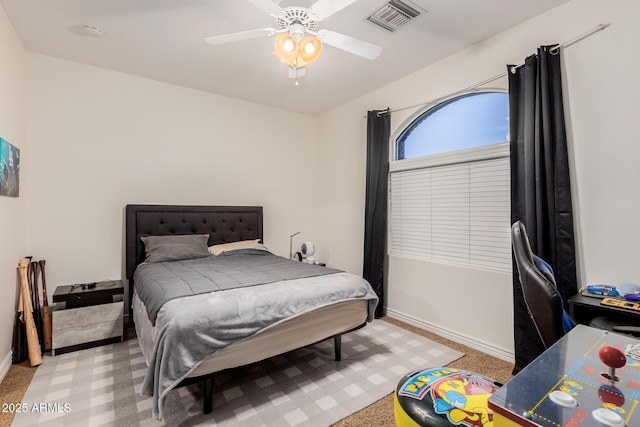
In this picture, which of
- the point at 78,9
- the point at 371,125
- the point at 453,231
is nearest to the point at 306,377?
the point at 453,231

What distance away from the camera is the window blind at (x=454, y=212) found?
2.59 metres

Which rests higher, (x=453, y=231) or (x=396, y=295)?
(x=453, y=231)

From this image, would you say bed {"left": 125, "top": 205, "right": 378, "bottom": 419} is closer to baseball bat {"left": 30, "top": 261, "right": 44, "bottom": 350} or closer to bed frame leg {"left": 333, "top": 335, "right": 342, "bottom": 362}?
bed frame leg {"left": 333, "top": 335, "right": 342, "bottom": 362}

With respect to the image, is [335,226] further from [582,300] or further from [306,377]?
[582,300]

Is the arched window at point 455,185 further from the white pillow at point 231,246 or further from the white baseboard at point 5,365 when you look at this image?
the white baseboard at point 5,365

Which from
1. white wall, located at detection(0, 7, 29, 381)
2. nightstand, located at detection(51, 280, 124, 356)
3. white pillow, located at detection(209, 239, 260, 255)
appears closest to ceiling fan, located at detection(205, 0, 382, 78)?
white wall, located at detection(0, 7, 29, 381)

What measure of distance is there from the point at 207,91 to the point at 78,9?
1.61 metres

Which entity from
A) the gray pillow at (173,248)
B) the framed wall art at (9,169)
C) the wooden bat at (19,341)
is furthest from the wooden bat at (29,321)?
the gray pillow at (173,248)

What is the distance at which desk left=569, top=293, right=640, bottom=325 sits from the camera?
1480 mm

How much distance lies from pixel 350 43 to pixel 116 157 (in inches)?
109

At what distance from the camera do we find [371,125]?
3.64 m

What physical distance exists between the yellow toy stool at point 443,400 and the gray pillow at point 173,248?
2.56m

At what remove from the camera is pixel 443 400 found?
1277mm

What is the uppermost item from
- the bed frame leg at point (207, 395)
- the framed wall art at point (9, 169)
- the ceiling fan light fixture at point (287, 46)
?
the ceiling fan light fixture at point (287, 46)
